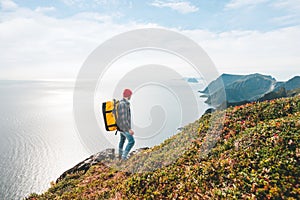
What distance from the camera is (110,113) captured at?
12.4 meters

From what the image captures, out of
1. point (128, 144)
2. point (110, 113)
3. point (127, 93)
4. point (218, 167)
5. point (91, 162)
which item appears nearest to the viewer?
point (218, 167)

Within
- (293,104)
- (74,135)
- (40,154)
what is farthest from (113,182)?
(74,135)

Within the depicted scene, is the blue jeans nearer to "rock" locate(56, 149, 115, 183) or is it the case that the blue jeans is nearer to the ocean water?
"rock" locate(56, 149, 115, 183)

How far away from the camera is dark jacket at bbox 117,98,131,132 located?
1231cm

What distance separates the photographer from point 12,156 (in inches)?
3752

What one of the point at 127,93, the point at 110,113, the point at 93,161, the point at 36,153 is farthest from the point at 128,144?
the point at 36,153

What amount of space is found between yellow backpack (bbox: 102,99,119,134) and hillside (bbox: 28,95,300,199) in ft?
10.7

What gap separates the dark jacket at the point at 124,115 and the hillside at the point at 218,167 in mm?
2808

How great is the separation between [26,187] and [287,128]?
86264mm

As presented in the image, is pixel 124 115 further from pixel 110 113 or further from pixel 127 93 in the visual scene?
pixel 127 93

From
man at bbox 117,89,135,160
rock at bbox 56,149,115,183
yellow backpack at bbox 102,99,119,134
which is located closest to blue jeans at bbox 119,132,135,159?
man at bbox 117,89,135,160

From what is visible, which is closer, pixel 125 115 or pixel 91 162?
pixel 125 115

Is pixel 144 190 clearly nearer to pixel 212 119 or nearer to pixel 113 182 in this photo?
pixel 113 182

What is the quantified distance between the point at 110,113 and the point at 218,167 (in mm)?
6754
